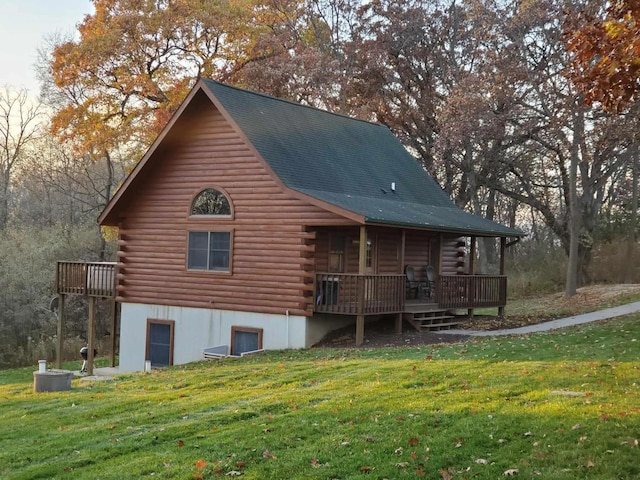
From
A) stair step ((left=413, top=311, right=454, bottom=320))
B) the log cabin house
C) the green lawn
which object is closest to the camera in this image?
the green lawn

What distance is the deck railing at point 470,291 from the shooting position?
21828 mm

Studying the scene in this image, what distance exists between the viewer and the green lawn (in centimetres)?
755

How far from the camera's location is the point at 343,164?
22.1 meters

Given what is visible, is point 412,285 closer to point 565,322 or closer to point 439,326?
point 439,326

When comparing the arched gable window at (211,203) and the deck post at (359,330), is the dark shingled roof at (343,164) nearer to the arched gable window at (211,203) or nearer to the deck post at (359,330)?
the arched gable window at (211,203)

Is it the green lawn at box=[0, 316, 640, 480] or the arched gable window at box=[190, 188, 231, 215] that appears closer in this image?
the green lawn at box=[0, 316, 640, 480]

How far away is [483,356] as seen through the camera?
14.0 m

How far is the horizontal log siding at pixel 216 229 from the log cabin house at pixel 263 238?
0.03m

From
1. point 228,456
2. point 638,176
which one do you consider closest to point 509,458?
point 228,456

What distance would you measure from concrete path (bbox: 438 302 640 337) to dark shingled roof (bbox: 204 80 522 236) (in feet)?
9.85

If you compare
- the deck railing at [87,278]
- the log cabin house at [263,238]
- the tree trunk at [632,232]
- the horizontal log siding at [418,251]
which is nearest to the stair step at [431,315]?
the log cabin house at [263,238]

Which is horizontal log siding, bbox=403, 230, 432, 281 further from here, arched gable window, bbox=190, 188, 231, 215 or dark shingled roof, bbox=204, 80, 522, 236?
arched gable window, bbox=190, 188, 231, 215

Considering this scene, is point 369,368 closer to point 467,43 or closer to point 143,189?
point 143,189

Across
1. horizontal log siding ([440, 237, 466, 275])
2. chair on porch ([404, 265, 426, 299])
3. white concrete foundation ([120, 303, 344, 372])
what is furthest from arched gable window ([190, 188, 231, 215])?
horizontal log siding ([440, 237, 466, 275])
